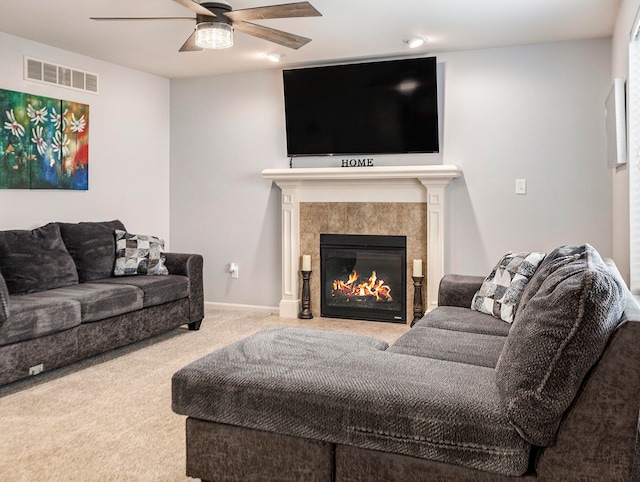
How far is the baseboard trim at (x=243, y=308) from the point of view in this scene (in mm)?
5621

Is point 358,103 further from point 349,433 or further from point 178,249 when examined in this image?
point 349,433

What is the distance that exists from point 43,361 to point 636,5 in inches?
152

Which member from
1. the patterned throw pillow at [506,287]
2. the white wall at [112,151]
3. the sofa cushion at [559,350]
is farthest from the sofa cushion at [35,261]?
the sofa cushion at [559,350]

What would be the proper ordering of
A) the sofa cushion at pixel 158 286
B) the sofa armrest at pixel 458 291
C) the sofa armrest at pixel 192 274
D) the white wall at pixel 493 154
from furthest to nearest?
the sofa armrest at pixel 192 274 < the white wall at pixel 493 154 < the sofa cushion at pixel 158 286 < the sofa armrest at pixel 458 291

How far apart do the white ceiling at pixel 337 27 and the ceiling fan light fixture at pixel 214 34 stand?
0.44m

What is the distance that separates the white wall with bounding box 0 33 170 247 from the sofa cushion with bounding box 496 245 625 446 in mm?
4091

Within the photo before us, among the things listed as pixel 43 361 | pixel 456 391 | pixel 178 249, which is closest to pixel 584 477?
pixel 456 391

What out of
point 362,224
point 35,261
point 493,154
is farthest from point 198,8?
point 493,154

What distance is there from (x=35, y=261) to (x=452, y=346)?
299 cm

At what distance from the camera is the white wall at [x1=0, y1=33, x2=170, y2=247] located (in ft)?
14.5

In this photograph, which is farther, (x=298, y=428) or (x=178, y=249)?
(x=178, y=249)

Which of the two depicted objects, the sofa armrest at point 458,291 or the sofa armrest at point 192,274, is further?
the sofa armrest at point 192,274

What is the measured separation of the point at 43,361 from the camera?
3.39 meters

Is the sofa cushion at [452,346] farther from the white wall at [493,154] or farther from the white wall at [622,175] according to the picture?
the white wall at [493,154]
